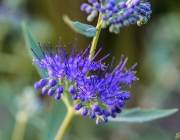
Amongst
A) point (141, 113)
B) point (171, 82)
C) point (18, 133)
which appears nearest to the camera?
point (141, 113)

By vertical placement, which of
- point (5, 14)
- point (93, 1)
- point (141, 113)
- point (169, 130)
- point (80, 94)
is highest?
point (93, 1)

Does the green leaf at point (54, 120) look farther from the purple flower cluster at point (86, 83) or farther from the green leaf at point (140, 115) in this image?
the purple flower cluster at point (86, 83)

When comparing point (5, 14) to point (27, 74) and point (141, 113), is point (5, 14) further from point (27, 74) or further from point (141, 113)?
point (141, 113)

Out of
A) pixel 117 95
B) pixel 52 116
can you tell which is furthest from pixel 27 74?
pixel 117 95

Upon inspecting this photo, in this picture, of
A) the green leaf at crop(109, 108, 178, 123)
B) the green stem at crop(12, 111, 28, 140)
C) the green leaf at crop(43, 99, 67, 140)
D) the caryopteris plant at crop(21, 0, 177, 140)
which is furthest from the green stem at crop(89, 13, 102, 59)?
the green stem at crop(12, 111, 28, 140)

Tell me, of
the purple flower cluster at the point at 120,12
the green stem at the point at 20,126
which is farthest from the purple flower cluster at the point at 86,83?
the green stem at the point at 20,126

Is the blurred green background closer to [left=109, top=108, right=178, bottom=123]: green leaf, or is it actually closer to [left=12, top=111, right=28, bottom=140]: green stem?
[left=12, top=111, right=28, bottom=140]: green stem

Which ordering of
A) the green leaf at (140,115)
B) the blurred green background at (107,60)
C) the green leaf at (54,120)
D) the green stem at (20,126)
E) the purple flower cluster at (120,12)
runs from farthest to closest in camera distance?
the blurred green background at (107,60) < the green stem at (20,126) < the green leaf at (54,120) < the green leaf at (140,115) < the purple flower cluster at (120,12)
